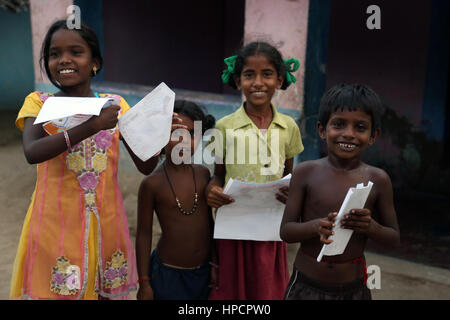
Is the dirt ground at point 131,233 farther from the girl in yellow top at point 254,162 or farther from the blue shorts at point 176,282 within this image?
the blue shorts at point 176,282

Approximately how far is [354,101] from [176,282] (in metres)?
1.07

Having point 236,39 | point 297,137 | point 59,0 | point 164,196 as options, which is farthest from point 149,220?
point 236,39

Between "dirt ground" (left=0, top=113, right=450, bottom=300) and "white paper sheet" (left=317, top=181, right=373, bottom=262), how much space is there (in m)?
1.67

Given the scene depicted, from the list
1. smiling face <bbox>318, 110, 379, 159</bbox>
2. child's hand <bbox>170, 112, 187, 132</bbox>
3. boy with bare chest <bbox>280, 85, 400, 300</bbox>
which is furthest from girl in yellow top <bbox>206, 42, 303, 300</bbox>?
smiling face <bbox>318, 110, 379, 159</bbox>

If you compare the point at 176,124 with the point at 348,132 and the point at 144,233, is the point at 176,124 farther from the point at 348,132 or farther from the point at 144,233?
the point at 348,132

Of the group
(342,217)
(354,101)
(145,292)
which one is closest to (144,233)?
(145,292)

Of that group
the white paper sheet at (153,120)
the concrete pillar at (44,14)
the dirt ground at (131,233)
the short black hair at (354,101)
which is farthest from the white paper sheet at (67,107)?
the concrete pillar at (44,14)

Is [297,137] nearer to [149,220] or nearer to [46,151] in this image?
[149,220]

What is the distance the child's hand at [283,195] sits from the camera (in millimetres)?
2088

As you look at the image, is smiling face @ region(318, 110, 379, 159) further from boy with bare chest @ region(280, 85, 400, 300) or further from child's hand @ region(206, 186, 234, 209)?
child's hand @ region(206, 186, 234, 209)

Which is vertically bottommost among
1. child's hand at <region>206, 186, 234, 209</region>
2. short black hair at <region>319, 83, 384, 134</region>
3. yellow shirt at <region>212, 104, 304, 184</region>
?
child's hand at <region>206, 186, 234, 209</region>

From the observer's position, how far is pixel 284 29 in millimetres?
3992

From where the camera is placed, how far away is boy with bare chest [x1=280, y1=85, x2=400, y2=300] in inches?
68.6

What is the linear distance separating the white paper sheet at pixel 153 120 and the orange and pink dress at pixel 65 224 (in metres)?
0.14
